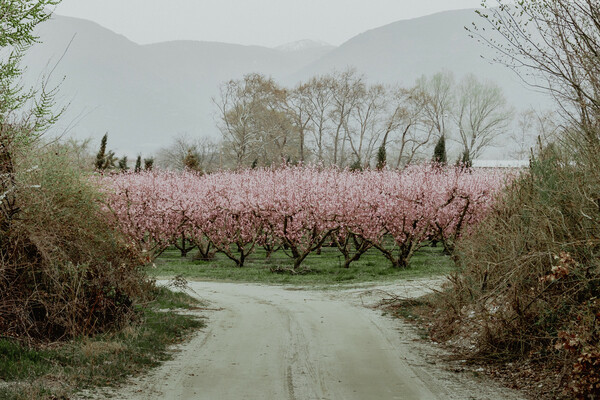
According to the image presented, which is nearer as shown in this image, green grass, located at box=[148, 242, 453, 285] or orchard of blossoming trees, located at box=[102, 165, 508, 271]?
green grass, located at box=[148, 242, 453, 285]

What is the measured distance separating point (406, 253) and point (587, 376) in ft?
67.2

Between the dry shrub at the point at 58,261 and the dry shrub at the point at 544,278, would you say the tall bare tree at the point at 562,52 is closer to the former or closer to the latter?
the dry shrub at the point at 544,278

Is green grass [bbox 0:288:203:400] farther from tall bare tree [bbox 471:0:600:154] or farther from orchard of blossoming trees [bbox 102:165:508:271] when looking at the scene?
orchard of blossoming trees [bbox 102:165:508:271]

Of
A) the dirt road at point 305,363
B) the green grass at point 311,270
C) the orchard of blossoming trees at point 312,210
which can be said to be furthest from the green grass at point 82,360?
the orchard of blossoming trees at point 312,210

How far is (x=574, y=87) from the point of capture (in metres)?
9.73

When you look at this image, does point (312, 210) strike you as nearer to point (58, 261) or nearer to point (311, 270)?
point (311, 270)

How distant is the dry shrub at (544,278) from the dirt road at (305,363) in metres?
1.05

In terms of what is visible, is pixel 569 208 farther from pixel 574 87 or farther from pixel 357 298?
pixel 357 298

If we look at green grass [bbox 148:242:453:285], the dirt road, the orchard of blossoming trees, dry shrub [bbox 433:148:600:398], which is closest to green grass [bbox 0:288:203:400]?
the dirt road

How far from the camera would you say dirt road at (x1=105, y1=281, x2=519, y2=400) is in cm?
855

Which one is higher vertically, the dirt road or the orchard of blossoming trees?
the orchard of blossoming trees

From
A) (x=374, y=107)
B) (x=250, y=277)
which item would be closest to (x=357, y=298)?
(x=250, y=277)

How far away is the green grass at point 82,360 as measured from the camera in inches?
319

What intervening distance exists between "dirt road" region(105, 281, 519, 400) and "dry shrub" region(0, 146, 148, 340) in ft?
6.03
